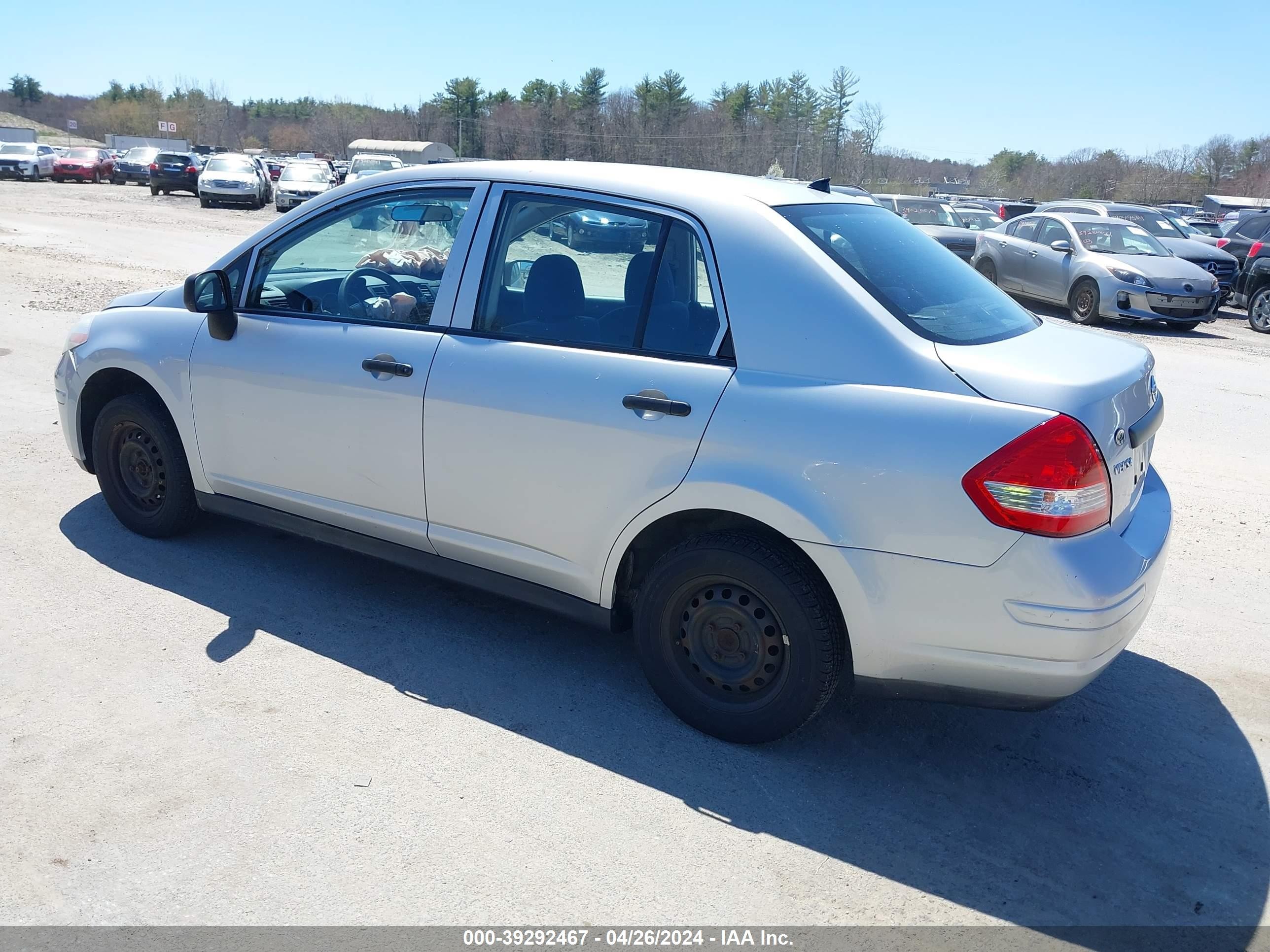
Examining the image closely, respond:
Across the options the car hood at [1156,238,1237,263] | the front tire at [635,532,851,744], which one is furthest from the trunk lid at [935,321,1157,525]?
the car hood at [1156,238,1237,263]

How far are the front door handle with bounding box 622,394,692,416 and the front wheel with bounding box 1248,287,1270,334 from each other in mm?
15919

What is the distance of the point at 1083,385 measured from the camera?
118 inches

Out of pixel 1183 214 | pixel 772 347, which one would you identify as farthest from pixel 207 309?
pixel 1183 214

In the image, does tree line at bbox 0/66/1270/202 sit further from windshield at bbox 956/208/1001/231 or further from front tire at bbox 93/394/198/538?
front tire at bbox 93/394/198/538

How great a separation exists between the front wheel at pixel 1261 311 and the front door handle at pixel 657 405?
1592 centimetres

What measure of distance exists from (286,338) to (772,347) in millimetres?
2160

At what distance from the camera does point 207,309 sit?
14.3 feet

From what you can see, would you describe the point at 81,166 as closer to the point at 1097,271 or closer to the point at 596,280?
the point at 1097,271

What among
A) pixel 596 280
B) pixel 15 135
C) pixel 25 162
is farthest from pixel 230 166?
pixel 15 135

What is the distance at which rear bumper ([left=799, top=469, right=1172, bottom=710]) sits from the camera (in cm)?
289

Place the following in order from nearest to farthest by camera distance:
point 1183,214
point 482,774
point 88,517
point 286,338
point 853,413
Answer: point 853,413, point 482,774, point 286,338, point 88,517, point 1183,214

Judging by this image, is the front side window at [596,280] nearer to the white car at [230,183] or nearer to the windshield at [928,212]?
the windshield at [928,212]

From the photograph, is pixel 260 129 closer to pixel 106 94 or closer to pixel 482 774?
pixel 106 94

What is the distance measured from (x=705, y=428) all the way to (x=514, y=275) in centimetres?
109
